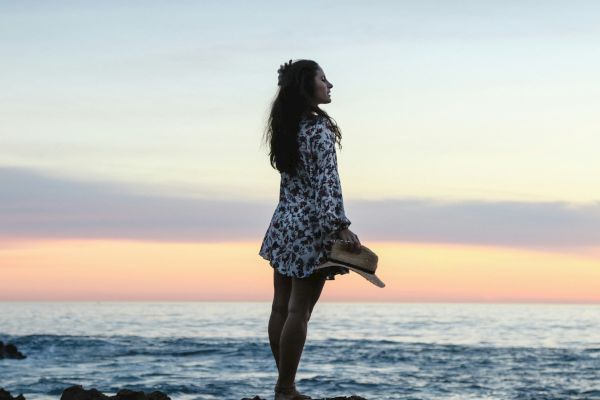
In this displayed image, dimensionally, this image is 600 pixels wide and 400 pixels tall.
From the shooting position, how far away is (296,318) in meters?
6.16

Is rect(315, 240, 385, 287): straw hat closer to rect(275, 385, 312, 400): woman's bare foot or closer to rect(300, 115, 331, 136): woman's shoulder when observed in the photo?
rect(300, 115, 331, 136): woman's shoulder

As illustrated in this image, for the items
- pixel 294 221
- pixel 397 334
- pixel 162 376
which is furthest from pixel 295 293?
pixel 397 334

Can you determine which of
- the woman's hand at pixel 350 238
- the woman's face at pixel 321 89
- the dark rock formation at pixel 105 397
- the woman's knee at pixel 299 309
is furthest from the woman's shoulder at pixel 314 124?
the dark rock formation at pixel 105 397

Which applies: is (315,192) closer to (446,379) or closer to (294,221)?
(294,221)

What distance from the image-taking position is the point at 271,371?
25828 mm

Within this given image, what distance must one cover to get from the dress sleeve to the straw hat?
0.46 ft

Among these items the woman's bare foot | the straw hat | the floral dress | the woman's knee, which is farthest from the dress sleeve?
the woman's bare foot

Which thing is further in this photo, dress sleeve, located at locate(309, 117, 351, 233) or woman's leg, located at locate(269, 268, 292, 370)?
woman's leg, located at locate(269, 268, 292, 370)

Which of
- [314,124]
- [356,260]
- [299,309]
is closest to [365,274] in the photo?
[356,260]

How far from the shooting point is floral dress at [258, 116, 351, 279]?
19.6ft

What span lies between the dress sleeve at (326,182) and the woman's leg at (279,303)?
585mm

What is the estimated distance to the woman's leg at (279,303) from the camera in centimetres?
643

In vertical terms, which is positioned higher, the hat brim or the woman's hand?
the woman's hand

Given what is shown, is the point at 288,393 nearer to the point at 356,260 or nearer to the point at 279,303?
the point at 279,303
